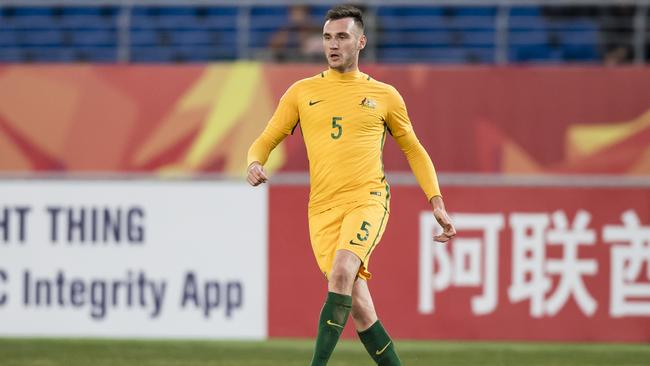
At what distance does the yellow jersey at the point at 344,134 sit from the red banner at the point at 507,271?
3238 mm

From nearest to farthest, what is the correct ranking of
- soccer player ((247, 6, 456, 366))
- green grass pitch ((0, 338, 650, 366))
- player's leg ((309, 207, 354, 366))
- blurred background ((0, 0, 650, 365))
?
player's leg ((309, 207, 354, 366)) → soccer player ((247, 6, 456, 366)) → green grass pitch ((0, 338, 650, 366)) → blurred background ((0, 0, 650, 365))

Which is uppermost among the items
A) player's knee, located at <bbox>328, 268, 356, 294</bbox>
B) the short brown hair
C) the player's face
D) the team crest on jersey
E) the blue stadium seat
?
the short brown hair

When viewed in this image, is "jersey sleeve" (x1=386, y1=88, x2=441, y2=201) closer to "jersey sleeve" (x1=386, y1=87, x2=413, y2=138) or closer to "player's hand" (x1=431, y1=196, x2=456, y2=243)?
"jersey sleeve" (x1=386, y1=87, x2=413, y2=138)

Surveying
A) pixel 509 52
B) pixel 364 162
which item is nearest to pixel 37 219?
pixel 364 162

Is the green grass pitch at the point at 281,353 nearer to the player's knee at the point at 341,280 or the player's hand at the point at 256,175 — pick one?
the player's knee at the point at 341,280

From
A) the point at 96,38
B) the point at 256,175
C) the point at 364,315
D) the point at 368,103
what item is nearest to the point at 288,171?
the point at 96,38

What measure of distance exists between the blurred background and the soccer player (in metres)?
3.20

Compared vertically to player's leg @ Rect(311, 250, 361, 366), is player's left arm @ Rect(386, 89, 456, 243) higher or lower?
higher

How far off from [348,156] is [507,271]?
369cm

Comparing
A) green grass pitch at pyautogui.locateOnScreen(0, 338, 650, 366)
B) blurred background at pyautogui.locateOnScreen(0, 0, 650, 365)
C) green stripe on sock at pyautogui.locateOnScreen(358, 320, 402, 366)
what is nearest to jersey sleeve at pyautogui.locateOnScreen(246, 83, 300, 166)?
green stripe on sock at pyautogui.locateOnScreen(358, 320, 402, 366)

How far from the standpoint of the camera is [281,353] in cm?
841

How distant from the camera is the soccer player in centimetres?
566

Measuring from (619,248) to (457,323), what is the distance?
134 centimetres

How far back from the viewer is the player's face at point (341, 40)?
18.6 ft
